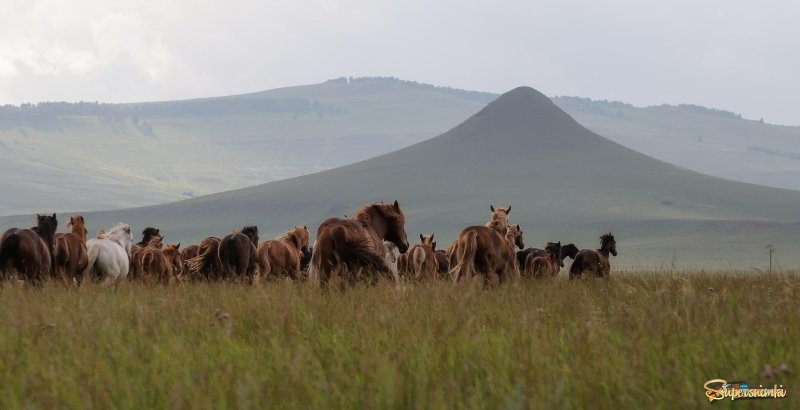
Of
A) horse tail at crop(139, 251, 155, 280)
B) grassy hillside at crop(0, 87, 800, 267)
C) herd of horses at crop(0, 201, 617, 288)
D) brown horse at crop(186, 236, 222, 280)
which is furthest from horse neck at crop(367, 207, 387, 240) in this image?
grassy hillside at crop(0, 87, 800, 267)

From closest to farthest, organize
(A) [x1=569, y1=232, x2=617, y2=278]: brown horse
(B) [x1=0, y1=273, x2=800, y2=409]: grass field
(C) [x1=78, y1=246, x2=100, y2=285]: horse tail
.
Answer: (B) [x1=0, y1=273, x2=800, y2=409]: grass field, (C) [x1=78, y1=246, x2=100, y2=285]: horse tail, (A) [x1=569, y1=232, x2=617, y2=278]: brown horse

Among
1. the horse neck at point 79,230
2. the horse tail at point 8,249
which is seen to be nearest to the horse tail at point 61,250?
the horse neck at point 79,230

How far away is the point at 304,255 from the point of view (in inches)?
934

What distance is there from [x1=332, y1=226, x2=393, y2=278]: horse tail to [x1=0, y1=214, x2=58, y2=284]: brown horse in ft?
14.6

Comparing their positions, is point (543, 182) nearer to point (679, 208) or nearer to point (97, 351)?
point (679, 208)

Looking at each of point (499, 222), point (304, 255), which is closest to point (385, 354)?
point (499, 222)

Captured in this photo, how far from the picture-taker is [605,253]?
74.8 ft

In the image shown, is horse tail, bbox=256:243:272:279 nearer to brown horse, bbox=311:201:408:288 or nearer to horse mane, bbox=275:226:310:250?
horse mane, bbox=275:226:310:250

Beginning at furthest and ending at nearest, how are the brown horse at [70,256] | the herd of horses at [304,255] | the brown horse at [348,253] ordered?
the brown horse at [70,256]
the herd of horses at [304,255]
the brown horse at [348,253]

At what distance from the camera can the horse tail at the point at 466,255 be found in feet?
49.3

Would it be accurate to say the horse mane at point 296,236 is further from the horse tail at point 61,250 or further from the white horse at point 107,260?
the horse tail at point 61,250

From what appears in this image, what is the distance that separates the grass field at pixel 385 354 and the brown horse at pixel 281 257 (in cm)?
894

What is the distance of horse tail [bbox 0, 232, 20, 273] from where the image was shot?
15.0 meters

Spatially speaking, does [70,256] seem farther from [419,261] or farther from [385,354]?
[385,354]
